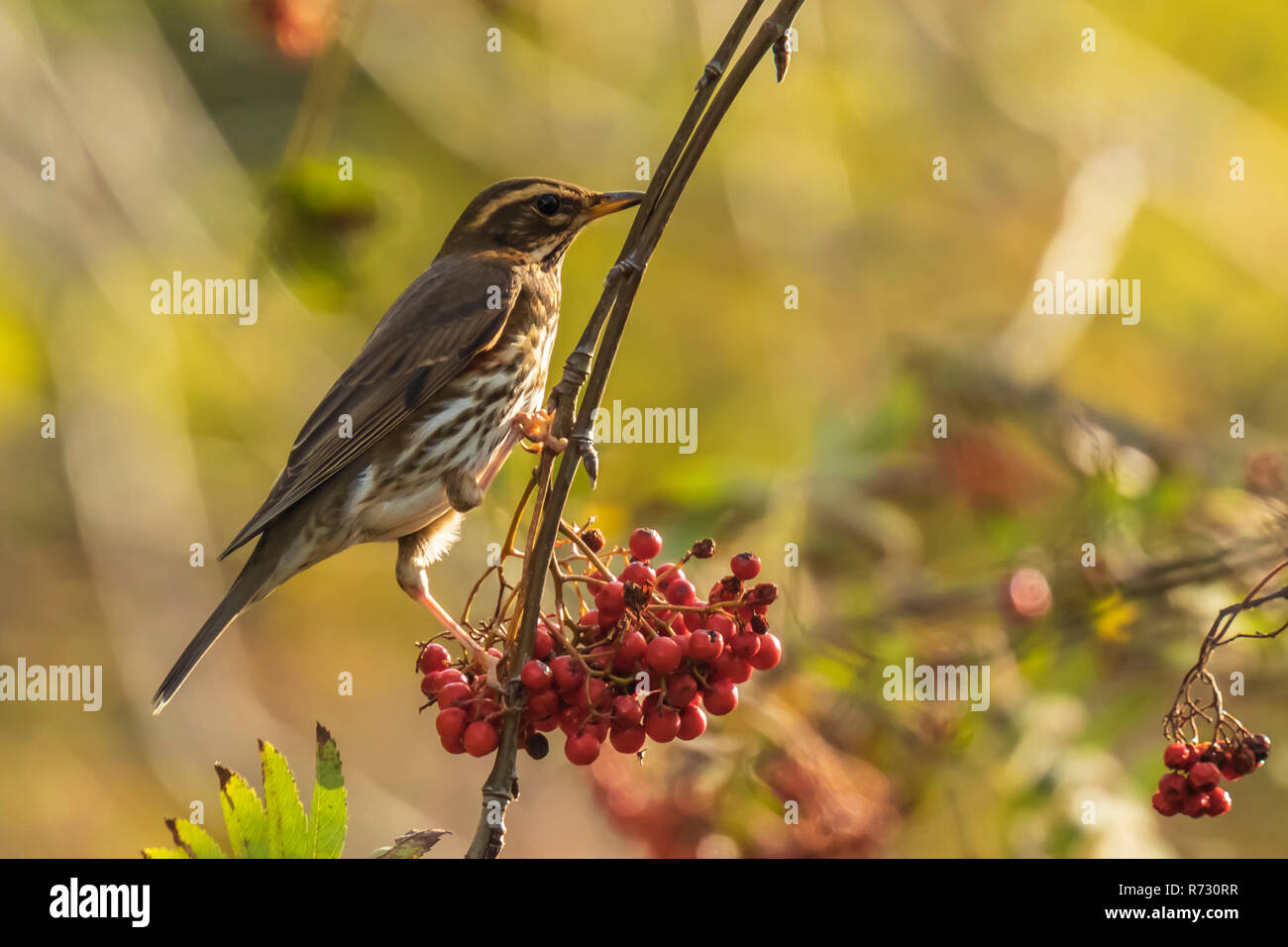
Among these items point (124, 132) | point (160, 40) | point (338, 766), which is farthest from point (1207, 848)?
point (160, 40)

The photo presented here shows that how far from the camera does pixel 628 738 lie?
2746 mm

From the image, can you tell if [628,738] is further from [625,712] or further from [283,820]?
[283,820]

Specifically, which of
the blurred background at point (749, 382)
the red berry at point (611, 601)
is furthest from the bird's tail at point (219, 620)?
the red berry at point (611, 601)

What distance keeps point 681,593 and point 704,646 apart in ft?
0.69

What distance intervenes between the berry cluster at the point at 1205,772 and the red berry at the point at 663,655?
4.09 feet

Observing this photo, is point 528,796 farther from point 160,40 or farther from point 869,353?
point 160,40

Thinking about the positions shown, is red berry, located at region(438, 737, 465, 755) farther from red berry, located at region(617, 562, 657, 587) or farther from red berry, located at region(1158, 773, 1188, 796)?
red berry, located at region(1158, 773, 1188, 796)

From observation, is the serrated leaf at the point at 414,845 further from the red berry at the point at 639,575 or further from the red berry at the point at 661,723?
the red berry at the point at 639,575

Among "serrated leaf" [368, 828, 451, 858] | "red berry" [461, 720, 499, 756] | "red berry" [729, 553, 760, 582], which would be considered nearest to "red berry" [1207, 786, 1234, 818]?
"red berry" [729, 553, 760, 582]

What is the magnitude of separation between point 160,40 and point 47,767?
4.40 meters

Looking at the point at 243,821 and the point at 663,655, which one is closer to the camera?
the point at 243,821

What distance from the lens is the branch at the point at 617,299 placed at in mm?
2369

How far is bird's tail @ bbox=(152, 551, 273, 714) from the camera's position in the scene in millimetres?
4055

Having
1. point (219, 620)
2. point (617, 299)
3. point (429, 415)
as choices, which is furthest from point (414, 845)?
point (429, 415)
